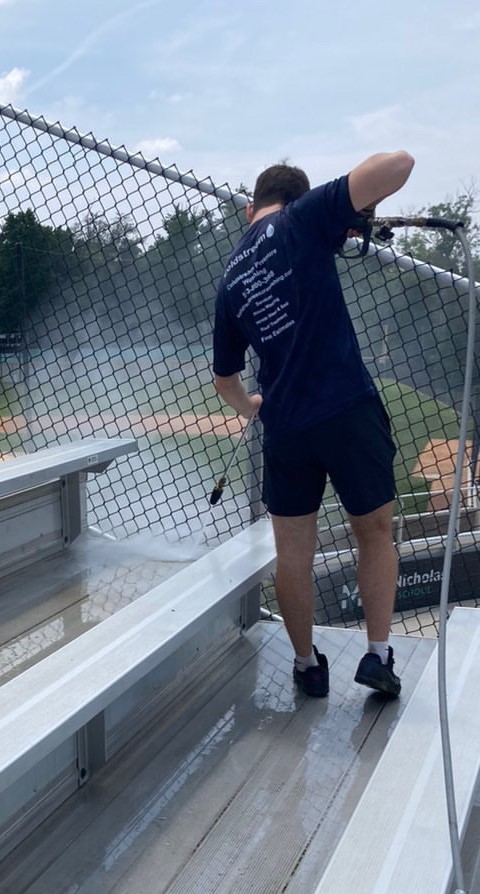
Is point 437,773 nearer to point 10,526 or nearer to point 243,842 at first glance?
point 243,842

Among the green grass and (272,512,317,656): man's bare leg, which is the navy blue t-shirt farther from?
the green grass

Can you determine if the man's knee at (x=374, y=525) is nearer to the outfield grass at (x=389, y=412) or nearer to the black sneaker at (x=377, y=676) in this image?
the black sneaker at (x=377, y=676)

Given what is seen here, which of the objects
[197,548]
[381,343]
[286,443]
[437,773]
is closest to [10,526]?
[197,548]

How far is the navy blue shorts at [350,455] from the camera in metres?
2.01

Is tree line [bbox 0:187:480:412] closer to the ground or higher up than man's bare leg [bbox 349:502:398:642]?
higher up

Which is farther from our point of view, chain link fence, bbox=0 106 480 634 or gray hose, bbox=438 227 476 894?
chain link fence, bbox=0 106 480 634

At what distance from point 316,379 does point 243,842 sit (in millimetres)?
1027

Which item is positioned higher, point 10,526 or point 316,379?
point 316,379

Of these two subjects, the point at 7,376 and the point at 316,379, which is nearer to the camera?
the point at 316,379

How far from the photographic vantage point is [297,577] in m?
2.22

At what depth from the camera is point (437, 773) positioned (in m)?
1.29

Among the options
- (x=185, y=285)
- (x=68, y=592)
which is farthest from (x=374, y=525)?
(x=185, y=285)

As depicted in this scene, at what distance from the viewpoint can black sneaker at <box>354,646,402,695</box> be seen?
210cm

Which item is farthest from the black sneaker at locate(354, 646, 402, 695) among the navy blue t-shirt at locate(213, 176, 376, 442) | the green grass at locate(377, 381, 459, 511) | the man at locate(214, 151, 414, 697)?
the green grass at locate(377, 381, 459, 511)
